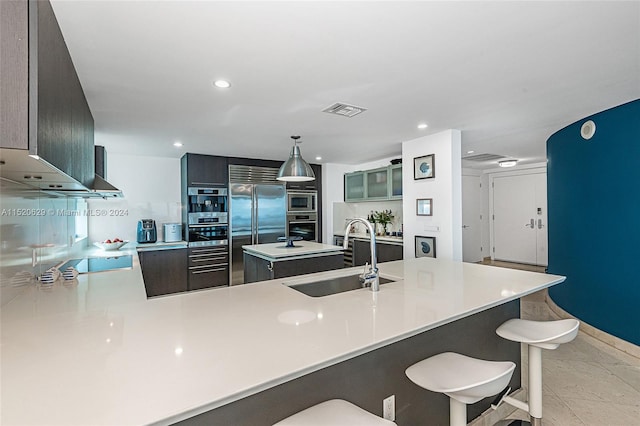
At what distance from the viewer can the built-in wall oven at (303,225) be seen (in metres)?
5.96

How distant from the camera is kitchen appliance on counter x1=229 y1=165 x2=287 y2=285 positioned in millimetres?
5367

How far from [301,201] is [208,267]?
6.71 ft

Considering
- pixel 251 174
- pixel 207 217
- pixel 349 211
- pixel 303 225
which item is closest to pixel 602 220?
pixel 349 211

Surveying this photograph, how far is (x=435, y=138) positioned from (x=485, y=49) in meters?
2.12

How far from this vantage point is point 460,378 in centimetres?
134

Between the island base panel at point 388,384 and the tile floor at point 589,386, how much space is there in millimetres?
331

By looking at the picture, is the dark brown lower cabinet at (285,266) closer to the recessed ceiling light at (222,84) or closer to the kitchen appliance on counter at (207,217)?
the kitchen appliance on counter at (207,217)

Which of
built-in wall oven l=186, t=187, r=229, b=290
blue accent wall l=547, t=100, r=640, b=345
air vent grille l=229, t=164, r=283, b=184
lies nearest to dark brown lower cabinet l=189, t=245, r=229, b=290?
built-in wall oven l=186, t=187, r=229, b=290

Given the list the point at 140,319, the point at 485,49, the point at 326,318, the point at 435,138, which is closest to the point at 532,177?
the point at 435,138

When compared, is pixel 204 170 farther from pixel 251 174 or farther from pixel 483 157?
pixel 483 157

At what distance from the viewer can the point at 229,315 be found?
1.39 m

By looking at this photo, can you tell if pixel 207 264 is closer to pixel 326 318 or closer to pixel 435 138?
pixel 435 138

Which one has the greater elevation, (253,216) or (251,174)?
(251,174)

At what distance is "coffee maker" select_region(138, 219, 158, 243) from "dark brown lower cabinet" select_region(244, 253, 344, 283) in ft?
5.72
